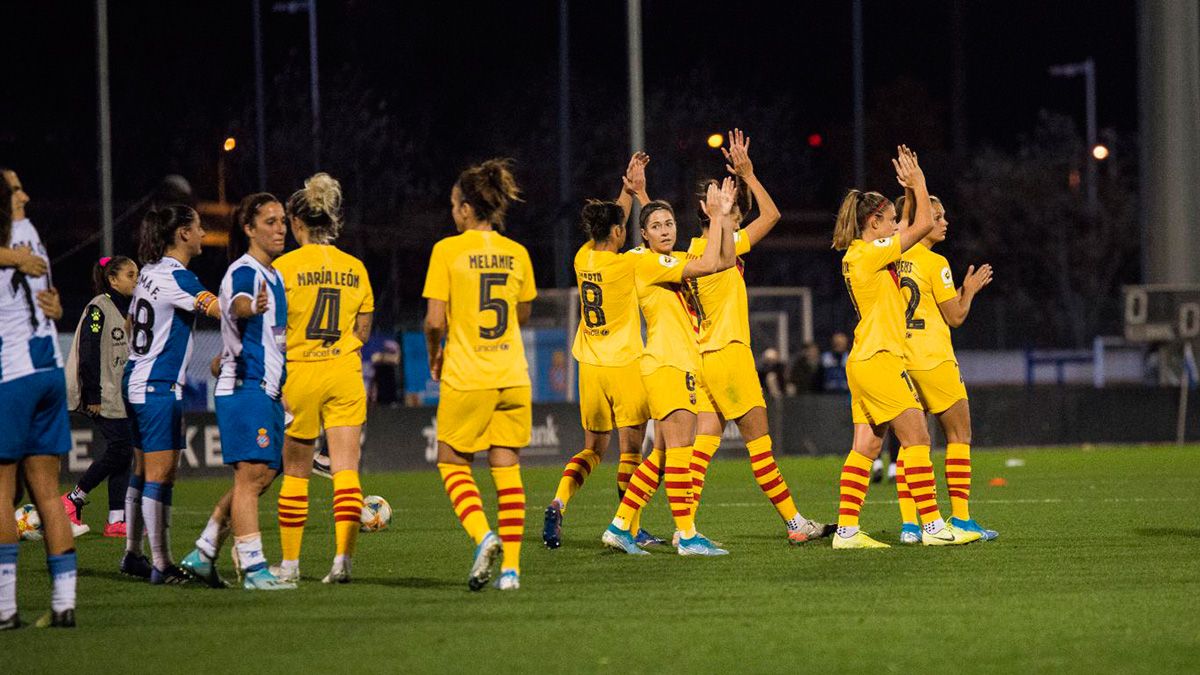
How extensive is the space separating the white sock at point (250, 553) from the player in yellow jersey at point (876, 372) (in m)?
3.80

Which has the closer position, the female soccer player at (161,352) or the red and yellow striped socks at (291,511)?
the red and yellow striped socks at (291,511)

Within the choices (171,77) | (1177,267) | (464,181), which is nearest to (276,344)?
(464,181)

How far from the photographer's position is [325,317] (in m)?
9.24

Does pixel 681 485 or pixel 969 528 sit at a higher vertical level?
pixel 681 485

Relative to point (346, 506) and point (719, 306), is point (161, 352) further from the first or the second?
point (719, 306)

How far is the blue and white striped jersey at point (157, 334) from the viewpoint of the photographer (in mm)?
9453

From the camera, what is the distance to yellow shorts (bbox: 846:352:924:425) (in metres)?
10.9

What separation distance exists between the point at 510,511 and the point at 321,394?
1285mm

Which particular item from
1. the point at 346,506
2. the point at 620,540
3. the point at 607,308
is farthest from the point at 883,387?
the point at 346,506

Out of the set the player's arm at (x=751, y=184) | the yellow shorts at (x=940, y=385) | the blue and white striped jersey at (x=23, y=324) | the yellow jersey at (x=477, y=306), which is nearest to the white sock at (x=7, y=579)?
the blue and white striped jersey at (x=23, y=324)

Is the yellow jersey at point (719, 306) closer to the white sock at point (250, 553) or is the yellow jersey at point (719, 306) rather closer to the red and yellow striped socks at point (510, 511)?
the red and yellow striped socks at point (510, 511)

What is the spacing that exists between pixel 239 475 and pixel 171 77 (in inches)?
1557

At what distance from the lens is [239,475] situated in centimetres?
903

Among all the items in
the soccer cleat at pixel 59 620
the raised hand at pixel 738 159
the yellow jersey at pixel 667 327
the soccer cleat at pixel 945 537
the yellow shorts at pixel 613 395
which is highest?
the raised hand at pixel 738 159
